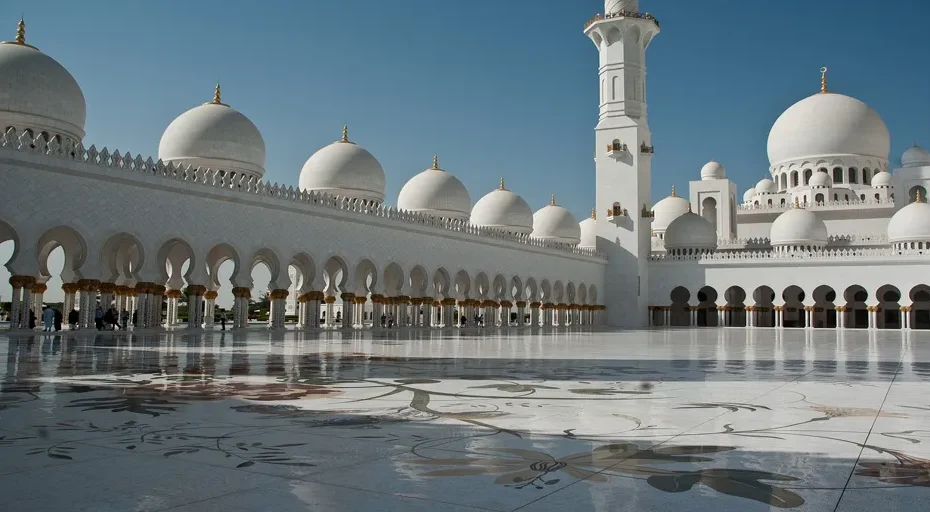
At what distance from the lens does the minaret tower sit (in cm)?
2970

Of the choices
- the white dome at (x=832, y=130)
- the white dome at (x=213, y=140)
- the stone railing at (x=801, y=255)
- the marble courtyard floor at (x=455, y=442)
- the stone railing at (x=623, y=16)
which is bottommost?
the marble courtyard floor at (x=455, y=442)

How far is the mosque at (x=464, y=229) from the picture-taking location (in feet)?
49.9

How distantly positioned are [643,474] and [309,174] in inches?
899

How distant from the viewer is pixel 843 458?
9.80 feet

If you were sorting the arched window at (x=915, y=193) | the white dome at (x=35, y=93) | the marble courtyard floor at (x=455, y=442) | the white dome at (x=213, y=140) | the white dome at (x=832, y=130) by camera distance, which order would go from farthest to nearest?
the white dome at (x=832, y=130) < the arched window at (x=915, y=193) < the white dome at (x=213, y=140) < the white dome at (x=35, y=93) < the marble courtyard floor at (x=455, y=442)

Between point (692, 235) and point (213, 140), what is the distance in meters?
20.0

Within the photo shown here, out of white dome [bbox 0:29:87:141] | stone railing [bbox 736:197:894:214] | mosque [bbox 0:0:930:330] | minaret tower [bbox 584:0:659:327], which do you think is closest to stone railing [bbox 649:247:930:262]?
mosque [bbox 0:0:930:330]

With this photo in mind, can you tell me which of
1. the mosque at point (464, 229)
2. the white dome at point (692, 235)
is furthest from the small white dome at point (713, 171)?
the white dome at point (692, 235)

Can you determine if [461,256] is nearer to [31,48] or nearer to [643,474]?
[31,48]

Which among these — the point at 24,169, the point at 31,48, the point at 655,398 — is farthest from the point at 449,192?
the point at 655,398

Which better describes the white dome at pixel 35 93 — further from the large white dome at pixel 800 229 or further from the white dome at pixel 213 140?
the large white dome at pixel 800 229

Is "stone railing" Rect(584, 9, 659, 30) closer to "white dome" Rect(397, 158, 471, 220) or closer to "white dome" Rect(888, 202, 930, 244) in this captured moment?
"white dome" Rect(397, 158, 471, 220)

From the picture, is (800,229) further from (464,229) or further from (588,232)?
(464,229)

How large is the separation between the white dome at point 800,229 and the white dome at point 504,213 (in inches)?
387
